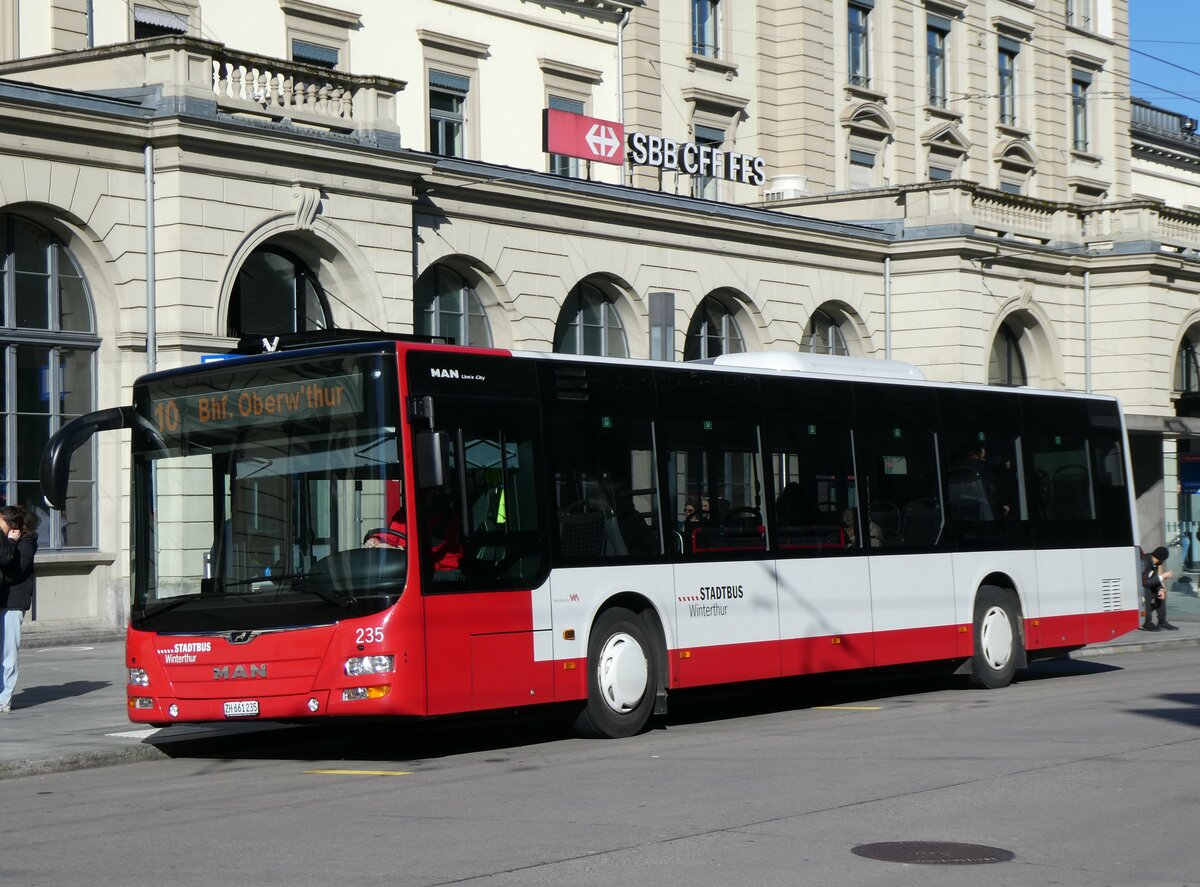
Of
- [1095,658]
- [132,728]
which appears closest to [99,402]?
[132,728]

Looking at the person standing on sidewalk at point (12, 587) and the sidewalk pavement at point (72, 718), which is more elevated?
the person standing on sidewalk at point (12, 587)

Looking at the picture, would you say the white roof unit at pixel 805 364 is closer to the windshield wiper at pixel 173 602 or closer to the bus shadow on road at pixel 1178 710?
the bus shadow on road at pixel 1178 710

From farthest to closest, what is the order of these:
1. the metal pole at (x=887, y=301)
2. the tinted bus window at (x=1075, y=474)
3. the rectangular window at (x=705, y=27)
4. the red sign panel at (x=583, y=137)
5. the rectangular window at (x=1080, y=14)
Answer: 1. the rectangular window at (x=1080, y=14)
2. the rectangular window at (x=705, y=27)
3. the metal pole at (x=887, y=301)
4. the red sign panel at (x=583, y=137)
5. the tinted bus window at (x=1075, y=474)

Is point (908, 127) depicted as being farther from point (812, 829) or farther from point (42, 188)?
point (812, 829)

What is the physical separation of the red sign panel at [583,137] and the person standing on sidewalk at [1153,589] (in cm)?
1115

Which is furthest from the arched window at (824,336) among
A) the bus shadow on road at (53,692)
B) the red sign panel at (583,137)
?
the bus shadow on road at (53,692)

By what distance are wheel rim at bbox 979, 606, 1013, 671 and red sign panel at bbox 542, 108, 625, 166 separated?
48.4 ft

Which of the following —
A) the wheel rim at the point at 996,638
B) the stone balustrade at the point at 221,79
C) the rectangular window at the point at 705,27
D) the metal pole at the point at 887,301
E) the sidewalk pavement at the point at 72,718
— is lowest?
the sidewalk pavement at the point at 72,718

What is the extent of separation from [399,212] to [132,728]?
42.3ft

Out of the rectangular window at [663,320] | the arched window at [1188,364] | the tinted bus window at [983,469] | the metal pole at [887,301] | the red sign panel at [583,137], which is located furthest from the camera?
the arched window at [1188,364]

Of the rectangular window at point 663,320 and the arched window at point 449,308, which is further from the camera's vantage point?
the arched window at point 449,308

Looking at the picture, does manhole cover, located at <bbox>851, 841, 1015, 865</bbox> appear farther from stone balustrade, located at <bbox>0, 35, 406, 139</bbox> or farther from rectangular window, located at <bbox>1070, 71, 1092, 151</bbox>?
rectangular window, located at <bbox>1070, 71, 1092, 151</bbox>

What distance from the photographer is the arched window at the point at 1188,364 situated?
4375cm

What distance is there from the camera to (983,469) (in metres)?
18.4
